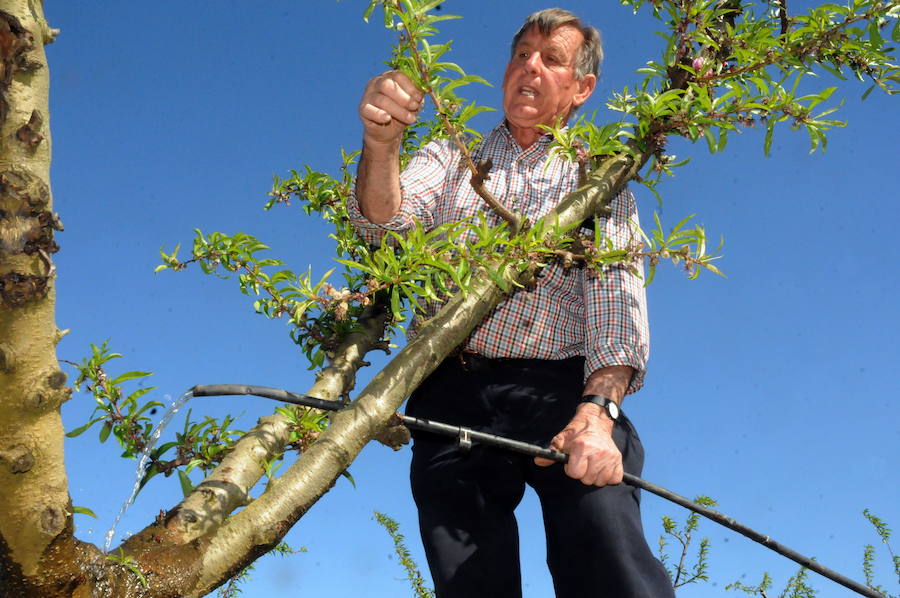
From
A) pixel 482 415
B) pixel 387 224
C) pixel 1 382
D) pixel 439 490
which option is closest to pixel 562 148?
pixel 387 224

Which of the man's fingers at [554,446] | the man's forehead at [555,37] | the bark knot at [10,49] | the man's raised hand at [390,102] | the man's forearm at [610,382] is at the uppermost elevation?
the man's forehead at [555,37]

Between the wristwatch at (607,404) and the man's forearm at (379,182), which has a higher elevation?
the man's forearm at (379,182)

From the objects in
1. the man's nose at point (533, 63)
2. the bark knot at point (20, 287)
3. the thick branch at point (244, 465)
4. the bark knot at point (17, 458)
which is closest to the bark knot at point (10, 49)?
the bark knot at point (20, 287)

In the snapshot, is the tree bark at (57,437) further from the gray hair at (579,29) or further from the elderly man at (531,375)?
the gray hair at (579,29)

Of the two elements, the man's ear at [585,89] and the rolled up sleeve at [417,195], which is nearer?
the rolled up sleeve at [417,195]

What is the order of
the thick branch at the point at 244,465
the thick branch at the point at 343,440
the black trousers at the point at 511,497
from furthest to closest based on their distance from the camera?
the black trousers at the point at 511,497 → the thick branch at the point at 244,465 → the thick branch at the point at 343,440

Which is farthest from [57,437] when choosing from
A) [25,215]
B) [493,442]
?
[493,442]

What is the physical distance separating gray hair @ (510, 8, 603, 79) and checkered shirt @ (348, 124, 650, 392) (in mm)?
367

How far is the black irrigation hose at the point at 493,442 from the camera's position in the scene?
7.45 ft

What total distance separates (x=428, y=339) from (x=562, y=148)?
0.85 metres

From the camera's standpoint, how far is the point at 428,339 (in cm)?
233

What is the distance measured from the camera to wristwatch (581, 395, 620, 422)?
2.54 meters

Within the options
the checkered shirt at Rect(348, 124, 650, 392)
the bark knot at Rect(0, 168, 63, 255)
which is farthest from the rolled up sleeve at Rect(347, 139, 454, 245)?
the bark knot at Rect(0, 168, 63, 255)

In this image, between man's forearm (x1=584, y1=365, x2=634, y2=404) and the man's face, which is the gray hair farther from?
man's forearm (x1=584, y1=365, x2=634, y2=404)
